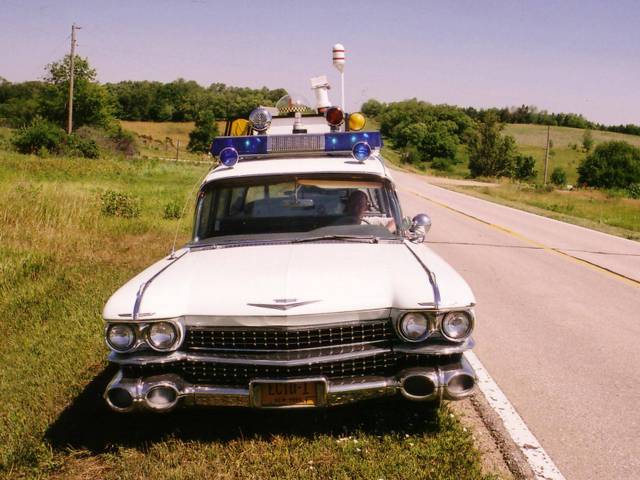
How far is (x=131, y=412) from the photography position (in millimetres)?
3410

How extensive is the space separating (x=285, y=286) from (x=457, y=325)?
1015mm

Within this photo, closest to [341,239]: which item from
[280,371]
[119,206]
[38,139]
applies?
[280,371]

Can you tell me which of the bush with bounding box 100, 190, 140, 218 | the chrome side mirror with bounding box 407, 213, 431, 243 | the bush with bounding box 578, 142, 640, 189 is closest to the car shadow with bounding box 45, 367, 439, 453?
the chrome side mirror with bounding box 407, 213, 431, 243

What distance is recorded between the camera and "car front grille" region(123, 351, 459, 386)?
3.40 metres

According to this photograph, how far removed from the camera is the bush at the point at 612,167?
7962 centimetres

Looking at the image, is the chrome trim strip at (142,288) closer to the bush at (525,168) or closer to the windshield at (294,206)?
the windshield at (294,206)

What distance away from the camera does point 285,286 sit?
343 centimetres

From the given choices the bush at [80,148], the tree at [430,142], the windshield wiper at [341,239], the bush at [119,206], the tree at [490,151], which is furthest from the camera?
the tree at [430,142]

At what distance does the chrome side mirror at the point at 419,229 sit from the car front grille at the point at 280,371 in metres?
1.43

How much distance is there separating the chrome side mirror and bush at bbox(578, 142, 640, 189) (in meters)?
82.7

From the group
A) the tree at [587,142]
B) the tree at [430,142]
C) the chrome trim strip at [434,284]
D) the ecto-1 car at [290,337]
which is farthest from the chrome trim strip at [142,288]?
the tree at [587,142]

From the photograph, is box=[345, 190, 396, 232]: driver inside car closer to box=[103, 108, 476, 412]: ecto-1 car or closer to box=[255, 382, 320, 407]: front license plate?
box=[103, 108, 476, 412]: ecto-1 car

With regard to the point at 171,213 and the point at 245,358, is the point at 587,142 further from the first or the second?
the point at 245,358

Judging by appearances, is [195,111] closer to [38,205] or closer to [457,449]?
[38,205]
